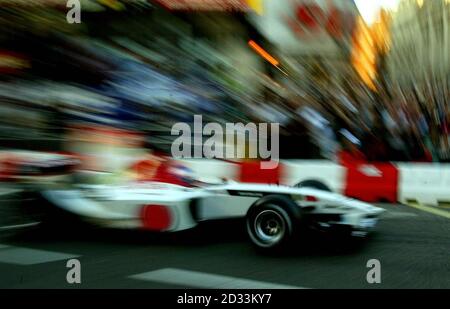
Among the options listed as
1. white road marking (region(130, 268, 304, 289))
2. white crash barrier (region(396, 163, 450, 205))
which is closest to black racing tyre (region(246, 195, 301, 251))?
white road marking (region(130, 268, 304, 289))

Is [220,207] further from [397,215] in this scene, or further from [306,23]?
[306,23]

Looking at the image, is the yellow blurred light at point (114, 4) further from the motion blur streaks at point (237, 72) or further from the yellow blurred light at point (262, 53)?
the yellow blurred light at point (262, 53)

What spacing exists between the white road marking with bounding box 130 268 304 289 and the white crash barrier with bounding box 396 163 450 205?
5630 millimetres

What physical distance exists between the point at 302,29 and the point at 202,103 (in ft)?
9.61

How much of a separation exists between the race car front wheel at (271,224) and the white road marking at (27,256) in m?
1.57

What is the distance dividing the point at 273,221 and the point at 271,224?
41 mm

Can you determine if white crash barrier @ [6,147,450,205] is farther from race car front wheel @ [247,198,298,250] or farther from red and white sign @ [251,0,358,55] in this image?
race car front wheel @ [247,198,298,250]

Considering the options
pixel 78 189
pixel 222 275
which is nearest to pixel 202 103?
pixel 78 189

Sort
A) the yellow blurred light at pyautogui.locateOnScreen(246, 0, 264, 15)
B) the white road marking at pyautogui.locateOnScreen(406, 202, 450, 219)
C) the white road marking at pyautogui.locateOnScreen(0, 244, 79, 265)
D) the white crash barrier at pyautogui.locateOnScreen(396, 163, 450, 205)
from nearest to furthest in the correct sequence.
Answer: the white road marking at pyautogui.locateOnScreen(0, 244, 79, 265) < the yellow blurred light at pyautogui.locateOnScreen(246, 0, 264, 15) < the white road marking at pyautogui.locateOnScreen(406, 202, 450, 219) < the white crash barrier at pyautogui.locateOnScreen(396, 163, 450, 205)

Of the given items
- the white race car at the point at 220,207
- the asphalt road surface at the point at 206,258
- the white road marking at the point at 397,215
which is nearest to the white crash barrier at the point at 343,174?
the white road marking at the point at 397,215

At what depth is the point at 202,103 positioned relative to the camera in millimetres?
5977

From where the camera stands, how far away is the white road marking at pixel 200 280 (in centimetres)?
393

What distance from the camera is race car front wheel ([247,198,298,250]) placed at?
15.7ft

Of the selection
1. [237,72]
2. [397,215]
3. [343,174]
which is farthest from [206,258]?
[343,174]
